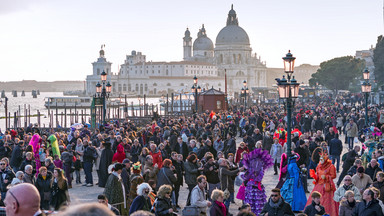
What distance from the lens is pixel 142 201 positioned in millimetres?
7895

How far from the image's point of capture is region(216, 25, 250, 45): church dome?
155m

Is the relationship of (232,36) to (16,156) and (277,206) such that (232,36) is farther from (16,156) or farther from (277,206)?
(277,206)

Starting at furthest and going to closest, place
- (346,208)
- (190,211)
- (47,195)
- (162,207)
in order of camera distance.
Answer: (47,195) < (346,208) < (190,211) < (162,207)

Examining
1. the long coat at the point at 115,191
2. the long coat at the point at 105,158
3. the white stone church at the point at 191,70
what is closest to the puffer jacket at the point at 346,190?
the long coat at the point at 115,191

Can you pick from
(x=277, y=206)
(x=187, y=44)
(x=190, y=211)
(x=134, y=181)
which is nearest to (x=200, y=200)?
(x=190, y=211)

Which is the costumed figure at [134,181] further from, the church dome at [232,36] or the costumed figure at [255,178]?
the church dome at [232,36]

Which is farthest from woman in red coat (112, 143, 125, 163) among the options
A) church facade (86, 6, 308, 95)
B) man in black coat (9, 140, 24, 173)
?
church facade (86, 6, 308, 95)

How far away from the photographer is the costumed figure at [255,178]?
9992mm

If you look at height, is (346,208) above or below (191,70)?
below

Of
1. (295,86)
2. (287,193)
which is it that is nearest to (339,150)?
(295,86)

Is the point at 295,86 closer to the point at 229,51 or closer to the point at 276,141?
the point at 276,141

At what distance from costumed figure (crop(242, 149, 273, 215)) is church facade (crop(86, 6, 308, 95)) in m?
134

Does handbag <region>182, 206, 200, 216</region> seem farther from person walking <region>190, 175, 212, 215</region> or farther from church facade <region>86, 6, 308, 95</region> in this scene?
church facade <region>86, 6, 308, 95</region>

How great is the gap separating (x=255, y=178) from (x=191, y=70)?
144 m
